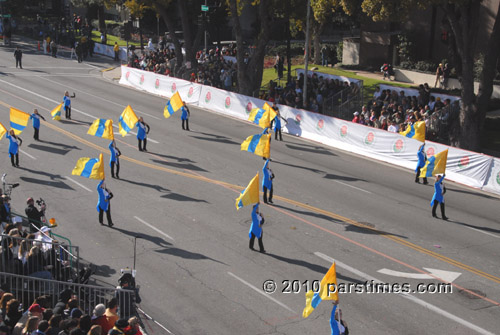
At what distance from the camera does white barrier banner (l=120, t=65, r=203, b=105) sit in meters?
38.3

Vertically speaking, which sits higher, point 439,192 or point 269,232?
point 439,192

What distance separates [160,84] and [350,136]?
653 inches

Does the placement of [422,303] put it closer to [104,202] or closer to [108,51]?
[104,202]

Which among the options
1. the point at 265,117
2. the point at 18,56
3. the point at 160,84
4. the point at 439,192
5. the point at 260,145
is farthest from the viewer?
A: the point at 18,56

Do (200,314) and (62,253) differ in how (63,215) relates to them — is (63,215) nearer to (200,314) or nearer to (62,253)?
(62,253)

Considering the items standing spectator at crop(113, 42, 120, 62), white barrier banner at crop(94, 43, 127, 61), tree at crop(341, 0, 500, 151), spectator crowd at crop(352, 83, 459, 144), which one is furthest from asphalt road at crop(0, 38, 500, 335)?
white barrier banner at crop(94, 43, 127, 61)

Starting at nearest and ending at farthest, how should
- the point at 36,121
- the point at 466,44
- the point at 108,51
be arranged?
1. the point at 466,44
2. the point at 36,121
3. the point at 108,51

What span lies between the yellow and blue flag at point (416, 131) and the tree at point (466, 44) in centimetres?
281

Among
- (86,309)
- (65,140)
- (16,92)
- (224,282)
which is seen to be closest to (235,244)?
(224,282)

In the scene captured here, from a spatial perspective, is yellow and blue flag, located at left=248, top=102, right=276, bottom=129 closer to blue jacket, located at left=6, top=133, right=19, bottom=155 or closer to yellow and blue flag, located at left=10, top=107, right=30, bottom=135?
yellow and blue flag, located at left=10, top=107, right=30, bottom=135

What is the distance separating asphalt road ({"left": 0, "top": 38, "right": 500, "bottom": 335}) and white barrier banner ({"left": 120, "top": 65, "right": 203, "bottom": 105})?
7.90m

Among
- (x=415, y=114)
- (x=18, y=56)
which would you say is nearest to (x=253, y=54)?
(x=415, y=114)

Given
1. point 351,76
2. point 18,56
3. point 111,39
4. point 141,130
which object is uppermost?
point 111,39

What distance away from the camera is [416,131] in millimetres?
24484
